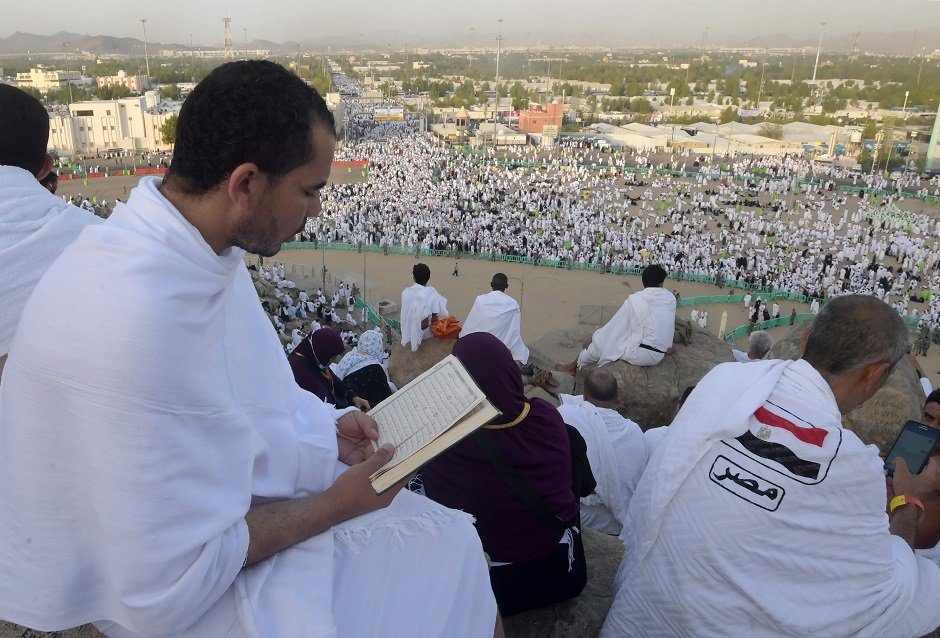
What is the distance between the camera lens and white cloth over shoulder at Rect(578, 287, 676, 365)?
448 centimetres

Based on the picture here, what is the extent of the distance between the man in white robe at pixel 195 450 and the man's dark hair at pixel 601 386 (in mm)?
1631

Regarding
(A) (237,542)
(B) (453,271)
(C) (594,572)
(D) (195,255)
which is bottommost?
(B) (453,271)

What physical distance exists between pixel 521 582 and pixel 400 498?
595mm

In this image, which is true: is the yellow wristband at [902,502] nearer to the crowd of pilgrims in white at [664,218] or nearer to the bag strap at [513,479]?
the bag strap at [513,479]

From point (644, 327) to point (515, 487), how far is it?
3229 millimetres

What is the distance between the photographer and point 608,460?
221 centimetres

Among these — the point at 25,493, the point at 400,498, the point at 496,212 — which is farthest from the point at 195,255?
the point at 496,212

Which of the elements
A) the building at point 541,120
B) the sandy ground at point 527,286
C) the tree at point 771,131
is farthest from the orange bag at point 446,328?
the tree at point 771,131

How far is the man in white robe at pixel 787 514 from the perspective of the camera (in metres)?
1.24

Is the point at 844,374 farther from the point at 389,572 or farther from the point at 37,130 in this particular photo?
the point at 37,130

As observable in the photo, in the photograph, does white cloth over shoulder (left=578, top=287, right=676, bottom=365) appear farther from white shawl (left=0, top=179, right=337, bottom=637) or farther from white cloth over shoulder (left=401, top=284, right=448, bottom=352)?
white shawl (left=0, top=179, right=337, bottom=637)

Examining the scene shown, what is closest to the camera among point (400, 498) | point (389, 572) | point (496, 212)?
point (389, 572)

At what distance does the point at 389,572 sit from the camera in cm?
99

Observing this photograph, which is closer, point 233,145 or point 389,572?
point 233,145
